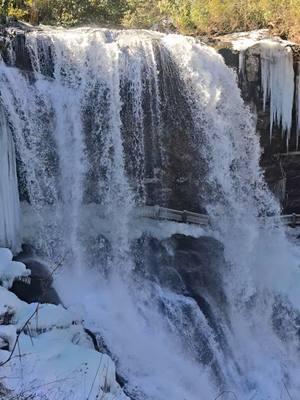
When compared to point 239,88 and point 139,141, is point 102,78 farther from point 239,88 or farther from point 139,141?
point 239,88

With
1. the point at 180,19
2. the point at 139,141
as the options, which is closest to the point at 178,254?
the point at 139,141

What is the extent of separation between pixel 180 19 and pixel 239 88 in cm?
329

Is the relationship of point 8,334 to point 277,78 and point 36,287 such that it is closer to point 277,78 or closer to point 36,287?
point 36,287

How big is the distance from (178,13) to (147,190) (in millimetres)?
4876

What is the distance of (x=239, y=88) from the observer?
11141mm

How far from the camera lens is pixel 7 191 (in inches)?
375

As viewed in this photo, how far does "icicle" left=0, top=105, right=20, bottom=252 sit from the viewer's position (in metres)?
9.40

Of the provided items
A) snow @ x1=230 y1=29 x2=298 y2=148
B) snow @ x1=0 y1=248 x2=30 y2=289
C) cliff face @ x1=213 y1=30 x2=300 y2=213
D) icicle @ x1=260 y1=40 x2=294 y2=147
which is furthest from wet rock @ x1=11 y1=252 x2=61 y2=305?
icicle @ x1=260 y1=40 x2=294 y2=147

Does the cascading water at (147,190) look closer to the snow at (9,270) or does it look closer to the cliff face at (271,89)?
the cliff face at (271,89)

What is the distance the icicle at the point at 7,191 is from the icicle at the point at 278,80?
4.86 m

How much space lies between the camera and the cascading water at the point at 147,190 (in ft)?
29.8

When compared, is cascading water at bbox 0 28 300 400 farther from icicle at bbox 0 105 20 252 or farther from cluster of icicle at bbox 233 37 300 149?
cluster of icicle at bbox 233 37 300 149

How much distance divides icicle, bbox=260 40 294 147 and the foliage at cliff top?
0.86 meters

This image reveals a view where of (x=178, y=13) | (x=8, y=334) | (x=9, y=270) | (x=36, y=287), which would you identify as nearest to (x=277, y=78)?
(x=178, y=13)
